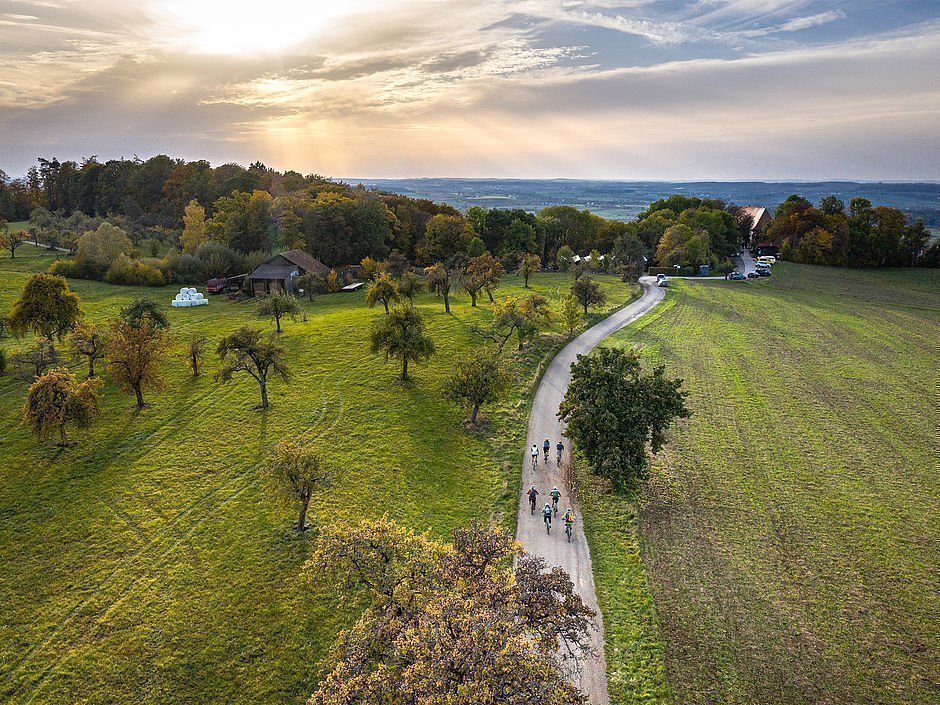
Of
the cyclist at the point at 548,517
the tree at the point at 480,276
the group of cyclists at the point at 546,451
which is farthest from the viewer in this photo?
the tree at the point at 480,276

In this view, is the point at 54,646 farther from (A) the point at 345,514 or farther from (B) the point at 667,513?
(B) the point at 667,513

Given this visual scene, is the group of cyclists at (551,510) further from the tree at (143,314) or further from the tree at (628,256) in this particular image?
the tree at (628,256)

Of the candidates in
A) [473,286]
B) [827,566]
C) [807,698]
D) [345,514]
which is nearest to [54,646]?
[345,514]

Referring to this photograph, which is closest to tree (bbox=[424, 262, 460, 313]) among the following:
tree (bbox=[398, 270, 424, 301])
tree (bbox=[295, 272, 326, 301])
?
tree (bbox=[398, 270, 424, 301])

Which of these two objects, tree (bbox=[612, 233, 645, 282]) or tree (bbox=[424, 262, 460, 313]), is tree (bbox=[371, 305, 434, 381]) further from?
tree (bbox=[612, 233, 645, 282])

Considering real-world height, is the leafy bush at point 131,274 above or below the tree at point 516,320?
above

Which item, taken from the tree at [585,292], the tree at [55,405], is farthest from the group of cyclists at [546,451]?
the tree at [585,292]

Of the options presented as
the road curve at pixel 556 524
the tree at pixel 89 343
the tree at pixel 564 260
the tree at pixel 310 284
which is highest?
the tree at pixel 564 260
